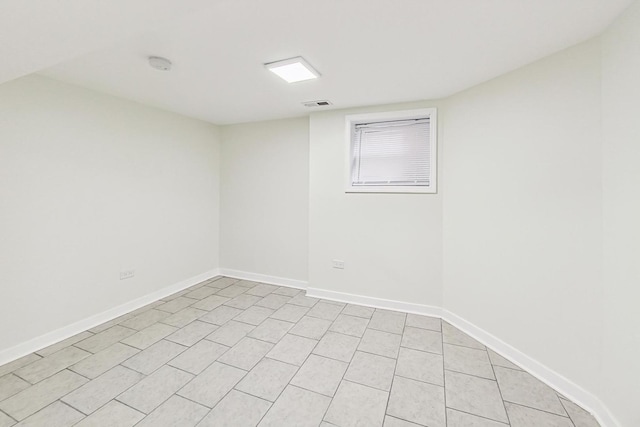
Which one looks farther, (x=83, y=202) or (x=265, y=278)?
(x=265, y=278)

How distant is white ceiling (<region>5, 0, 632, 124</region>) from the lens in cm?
120

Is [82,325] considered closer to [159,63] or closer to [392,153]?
[159,63]

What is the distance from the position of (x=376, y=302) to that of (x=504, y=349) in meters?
1.36

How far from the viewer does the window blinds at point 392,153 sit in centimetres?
315

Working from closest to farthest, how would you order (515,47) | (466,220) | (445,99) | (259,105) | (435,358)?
(515,47), (435,358), (466,220), (445,99), (259,105)

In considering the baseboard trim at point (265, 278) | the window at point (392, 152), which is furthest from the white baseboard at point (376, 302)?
the window at point (392, 152)

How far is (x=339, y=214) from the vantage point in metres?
3.49

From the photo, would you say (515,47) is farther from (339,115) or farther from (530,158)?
(339,115)

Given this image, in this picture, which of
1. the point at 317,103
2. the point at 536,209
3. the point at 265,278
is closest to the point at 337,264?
the point at 265,278

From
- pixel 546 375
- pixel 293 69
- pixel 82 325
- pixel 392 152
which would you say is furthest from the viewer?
pixel 392 152

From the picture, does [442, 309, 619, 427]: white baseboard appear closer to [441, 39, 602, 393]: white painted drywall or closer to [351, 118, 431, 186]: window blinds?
[441, 39, 602, 393]: white painted drywall

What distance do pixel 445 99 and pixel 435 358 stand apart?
8.66 ft

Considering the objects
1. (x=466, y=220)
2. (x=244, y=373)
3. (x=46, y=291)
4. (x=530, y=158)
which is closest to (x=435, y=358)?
(x=466, y=220)

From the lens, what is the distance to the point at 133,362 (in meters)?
2.20
